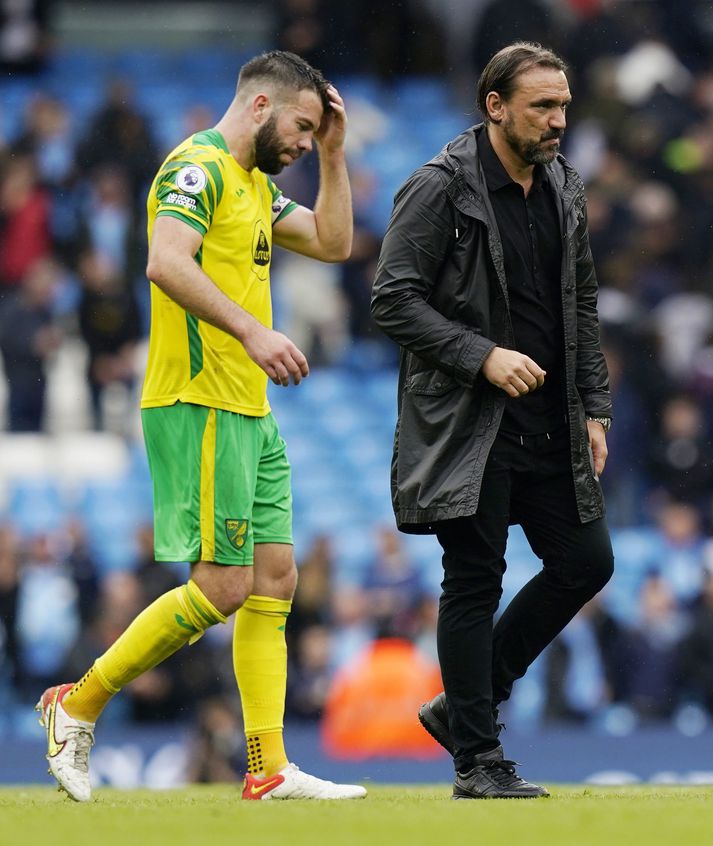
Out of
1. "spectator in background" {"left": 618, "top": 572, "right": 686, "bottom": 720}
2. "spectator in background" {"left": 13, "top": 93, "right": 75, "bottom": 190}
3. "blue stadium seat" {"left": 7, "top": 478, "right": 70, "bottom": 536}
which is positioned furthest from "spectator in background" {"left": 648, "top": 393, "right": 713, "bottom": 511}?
"spectator in background" {"left": 13, "top": 93, "right": 75, "bottom": 190}

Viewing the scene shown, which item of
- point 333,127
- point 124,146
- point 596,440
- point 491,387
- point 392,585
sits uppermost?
point 124,146

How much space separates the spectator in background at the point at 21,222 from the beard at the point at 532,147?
32.5 feet

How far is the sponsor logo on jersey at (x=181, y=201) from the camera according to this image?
5328mm

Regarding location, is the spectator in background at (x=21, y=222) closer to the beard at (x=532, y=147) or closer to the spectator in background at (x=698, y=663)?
the spectator in background at (x=698, y=663)

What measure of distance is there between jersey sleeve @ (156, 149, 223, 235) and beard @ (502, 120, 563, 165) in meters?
0.88

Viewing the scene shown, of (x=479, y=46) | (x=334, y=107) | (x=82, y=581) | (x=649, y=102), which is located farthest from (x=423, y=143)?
(x=334, y=107)

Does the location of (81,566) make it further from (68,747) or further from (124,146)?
(68,747)

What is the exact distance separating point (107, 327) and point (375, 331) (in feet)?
7.65

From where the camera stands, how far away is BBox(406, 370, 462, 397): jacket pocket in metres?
5.33

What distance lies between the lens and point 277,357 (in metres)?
5.09

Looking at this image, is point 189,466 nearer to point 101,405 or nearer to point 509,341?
point 509,341

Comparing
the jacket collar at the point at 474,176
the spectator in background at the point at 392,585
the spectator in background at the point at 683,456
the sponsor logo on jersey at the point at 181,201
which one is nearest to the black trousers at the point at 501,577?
the jacket collar at the point at 474,176

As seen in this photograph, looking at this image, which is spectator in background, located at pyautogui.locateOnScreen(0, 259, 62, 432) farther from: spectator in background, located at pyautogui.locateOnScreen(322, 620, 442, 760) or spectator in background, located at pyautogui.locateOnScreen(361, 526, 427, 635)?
spectator in background, located at pyautogui.locateOnScreen(322, 620, 442, 760)

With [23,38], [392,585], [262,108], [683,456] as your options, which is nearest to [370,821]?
[262,108]
